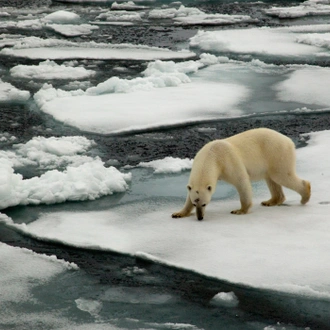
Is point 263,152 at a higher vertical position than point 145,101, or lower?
higher

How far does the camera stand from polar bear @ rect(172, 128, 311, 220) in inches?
196

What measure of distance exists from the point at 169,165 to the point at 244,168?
1.54 metres

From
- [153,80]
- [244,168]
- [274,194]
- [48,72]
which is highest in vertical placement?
[244,168]

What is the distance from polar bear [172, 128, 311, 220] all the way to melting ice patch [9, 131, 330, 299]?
0.13 m

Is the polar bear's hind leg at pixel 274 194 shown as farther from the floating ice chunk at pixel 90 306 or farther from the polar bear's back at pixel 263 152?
the floating ice chunk at pixel 90 306

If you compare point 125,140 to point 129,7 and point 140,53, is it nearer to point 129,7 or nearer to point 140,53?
point 140,53

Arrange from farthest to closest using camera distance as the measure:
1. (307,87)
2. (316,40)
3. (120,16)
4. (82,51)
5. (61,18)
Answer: (120,16), (61,18), (316,40), (82,51), (307,87)

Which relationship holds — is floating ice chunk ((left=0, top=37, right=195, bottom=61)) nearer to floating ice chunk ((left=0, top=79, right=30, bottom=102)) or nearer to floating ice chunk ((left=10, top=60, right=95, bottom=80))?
floating ice chunk ((left=10, top=60, right=95, bottom=80))

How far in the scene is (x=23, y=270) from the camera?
4.44 m

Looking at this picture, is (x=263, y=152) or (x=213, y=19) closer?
(x=263, y=152)

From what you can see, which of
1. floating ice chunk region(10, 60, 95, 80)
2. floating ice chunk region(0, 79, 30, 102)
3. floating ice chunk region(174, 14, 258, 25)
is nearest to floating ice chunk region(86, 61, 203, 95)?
floating ice chunk region(0, 79, 30, 102)

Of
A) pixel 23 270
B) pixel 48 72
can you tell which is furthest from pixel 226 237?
pixel 48 72

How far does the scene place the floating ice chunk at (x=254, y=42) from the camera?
1277cm

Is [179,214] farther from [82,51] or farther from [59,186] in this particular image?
[82,51]
